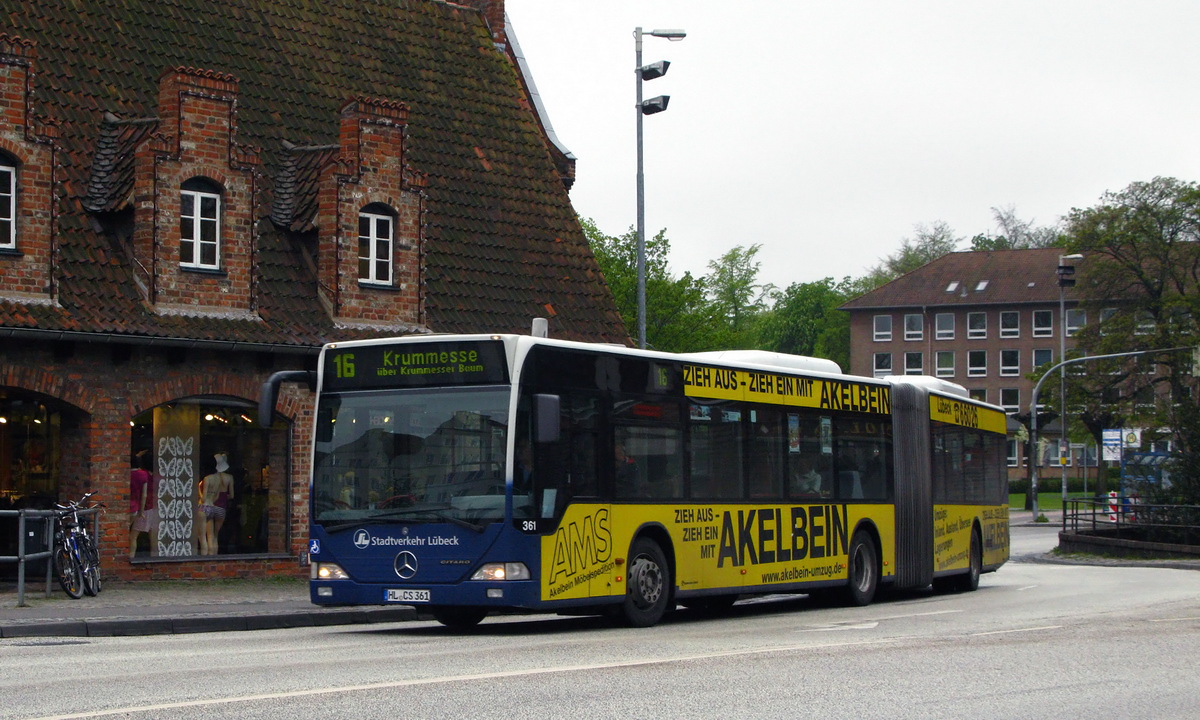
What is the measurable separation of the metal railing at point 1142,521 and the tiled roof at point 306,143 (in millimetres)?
14768

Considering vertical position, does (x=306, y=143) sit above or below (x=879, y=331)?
below

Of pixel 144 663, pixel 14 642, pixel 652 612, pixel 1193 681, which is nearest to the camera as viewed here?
pixel 1193 681

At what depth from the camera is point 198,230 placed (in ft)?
77.2

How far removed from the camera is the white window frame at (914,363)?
387 feet

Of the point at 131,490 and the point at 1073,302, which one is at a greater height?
the point at 1073,302

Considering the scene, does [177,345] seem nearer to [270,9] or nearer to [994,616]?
[270,9]

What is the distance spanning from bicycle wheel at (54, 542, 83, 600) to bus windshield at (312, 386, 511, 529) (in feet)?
16.0

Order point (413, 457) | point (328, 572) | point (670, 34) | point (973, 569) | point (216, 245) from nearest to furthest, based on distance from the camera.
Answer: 1. point (413, 457)
2. point (328, 572)
3. point (216, 245)
4. point (973, 569)
5. point (670, 34)

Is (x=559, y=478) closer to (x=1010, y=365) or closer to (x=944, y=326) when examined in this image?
(x=1010, y=365)

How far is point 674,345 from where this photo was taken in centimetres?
7625

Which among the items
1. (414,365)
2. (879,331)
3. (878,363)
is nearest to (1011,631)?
(414,365)

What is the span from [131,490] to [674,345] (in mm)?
54674

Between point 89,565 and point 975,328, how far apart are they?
102 metres

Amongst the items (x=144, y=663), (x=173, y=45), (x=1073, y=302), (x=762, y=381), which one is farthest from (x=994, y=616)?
(x=1073, y=302)
